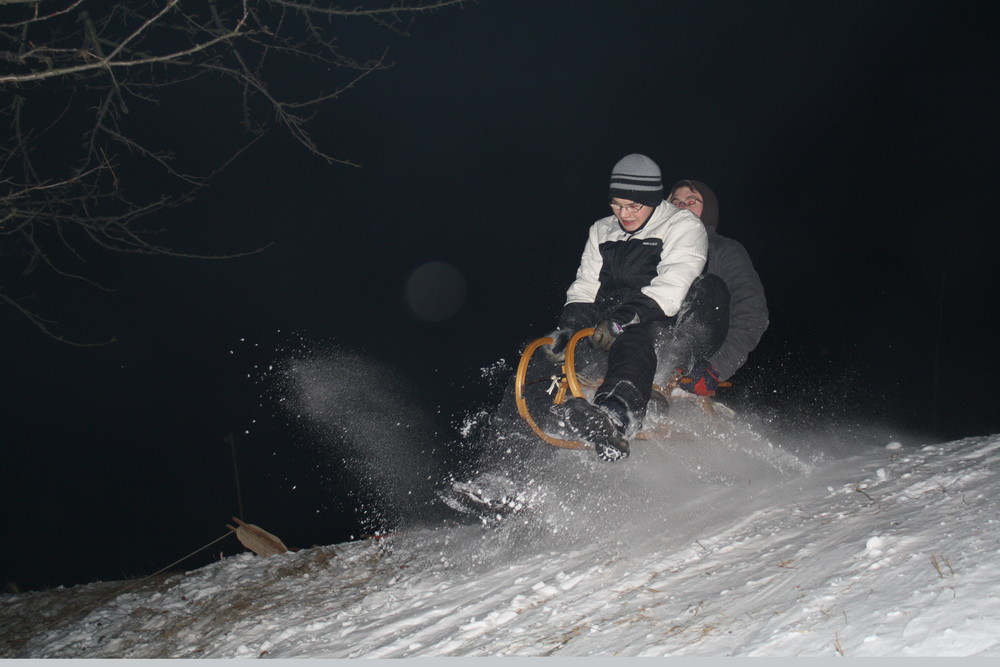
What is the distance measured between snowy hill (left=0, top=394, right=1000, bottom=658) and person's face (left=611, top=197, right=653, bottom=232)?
49.6 inches

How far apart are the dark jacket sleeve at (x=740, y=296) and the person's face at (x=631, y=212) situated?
24.1 inches

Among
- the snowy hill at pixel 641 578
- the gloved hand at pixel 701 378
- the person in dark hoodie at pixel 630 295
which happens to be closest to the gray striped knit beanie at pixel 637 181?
the person in dark hoodie at pixel 630 295

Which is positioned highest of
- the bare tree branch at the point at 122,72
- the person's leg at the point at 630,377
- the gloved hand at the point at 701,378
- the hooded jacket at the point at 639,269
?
the bare tree branch at the point at 122,72

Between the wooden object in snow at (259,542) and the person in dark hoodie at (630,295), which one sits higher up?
the person in dark hoodie at (630,295)

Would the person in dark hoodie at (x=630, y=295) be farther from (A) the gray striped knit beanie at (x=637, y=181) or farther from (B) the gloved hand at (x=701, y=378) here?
(B) the gloved hand at (x=701, y=378)

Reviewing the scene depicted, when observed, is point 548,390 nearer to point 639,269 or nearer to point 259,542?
point 639,269

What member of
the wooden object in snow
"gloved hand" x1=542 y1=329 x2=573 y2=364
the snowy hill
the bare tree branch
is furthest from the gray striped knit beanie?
the wooden object in snow

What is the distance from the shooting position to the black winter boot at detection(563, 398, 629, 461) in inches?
116

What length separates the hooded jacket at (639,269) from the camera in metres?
3.31

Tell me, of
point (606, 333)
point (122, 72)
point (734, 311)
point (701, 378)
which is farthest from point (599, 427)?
point (122, 72)

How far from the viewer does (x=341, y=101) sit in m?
33.0

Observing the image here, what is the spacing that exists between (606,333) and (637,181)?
84 cm

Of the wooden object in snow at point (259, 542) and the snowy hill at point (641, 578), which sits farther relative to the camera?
the wooden object in snow at point (259, 542)

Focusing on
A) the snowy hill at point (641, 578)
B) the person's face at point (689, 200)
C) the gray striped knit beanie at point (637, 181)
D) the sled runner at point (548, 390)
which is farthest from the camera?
the person's face at point (689, 200)
